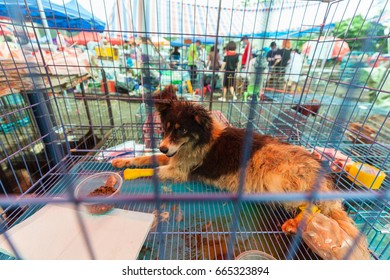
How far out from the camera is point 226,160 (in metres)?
1.78

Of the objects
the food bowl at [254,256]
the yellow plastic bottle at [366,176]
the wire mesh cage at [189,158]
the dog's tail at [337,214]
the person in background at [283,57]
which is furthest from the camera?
the person in background at [283,57]

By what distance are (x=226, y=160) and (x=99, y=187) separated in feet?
3.58

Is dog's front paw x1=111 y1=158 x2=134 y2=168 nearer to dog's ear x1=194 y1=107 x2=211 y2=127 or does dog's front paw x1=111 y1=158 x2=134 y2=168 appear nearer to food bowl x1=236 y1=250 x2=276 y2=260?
dog's ear x1=194 y1=107 x2=211 y2=127

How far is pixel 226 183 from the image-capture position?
1789 millimetres

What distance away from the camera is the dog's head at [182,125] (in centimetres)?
168

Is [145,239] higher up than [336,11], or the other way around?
[336,11]

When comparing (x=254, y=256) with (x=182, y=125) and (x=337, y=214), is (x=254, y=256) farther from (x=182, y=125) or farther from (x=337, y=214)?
(x=182, y=125)

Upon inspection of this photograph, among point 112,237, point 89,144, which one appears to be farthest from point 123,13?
point 112,237

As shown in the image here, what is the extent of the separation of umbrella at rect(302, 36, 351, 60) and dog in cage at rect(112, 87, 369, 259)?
0.96 m

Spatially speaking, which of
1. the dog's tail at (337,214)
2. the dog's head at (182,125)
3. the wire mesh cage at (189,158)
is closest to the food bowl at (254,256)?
the wire mesh cage at (189,158)

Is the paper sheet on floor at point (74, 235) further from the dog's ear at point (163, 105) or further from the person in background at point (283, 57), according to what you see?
the person in background at point (283, 57)

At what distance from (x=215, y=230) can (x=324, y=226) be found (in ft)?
2.25

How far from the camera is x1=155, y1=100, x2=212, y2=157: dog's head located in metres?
1.68
